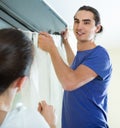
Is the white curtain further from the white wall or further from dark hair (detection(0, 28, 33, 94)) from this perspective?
the white wall

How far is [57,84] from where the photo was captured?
81.7 inches

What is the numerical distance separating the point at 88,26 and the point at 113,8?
1.09m

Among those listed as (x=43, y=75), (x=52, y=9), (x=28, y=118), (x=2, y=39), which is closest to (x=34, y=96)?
(x=43, y=75)

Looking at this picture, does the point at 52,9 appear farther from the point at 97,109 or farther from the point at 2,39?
the point at 2,39

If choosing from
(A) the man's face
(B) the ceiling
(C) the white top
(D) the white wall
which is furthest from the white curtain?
(D) the white wall

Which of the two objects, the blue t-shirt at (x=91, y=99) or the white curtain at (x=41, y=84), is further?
the white curtain at (x=41, y=84)

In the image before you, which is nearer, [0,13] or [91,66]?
[91,66]

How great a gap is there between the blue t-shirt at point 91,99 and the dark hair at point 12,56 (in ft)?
2.33

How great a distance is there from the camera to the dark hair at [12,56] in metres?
0.73

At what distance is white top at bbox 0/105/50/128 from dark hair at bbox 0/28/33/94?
0.09 m

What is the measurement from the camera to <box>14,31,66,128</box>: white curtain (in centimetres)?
162

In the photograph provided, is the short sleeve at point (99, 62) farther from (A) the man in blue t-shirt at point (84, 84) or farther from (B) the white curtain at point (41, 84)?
(B) the white curtain at point (41, 84)

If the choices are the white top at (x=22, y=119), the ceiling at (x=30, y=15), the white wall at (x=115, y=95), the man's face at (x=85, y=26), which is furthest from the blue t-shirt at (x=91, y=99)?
the white wall at (x=115, y=95)

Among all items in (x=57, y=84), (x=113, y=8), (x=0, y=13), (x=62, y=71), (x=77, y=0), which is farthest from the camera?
(x=113, y=8)
